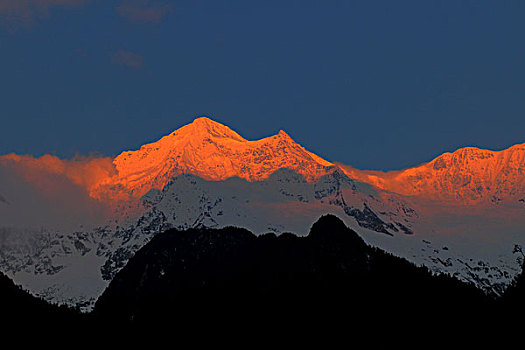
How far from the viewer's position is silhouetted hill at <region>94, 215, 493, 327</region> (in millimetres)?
151375

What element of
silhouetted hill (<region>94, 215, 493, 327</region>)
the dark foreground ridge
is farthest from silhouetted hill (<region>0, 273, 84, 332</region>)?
silhouetted hill (<region>94, 215, 493, 327</region>)

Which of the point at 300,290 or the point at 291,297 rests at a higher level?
the point at 300,290

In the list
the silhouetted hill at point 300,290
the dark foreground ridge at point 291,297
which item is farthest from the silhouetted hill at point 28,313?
the silhouetted hill at point 300,290

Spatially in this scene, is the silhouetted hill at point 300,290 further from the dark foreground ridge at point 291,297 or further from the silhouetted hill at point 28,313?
the silhouetted hill at point 28,313

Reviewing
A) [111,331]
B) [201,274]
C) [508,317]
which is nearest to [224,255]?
[201,274]

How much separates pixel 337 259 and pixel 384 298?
15.7 metres

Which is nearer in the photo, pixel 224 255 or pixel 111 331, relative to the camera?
pixel 111 331

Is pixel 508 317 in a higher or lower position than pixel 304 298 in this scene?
lower

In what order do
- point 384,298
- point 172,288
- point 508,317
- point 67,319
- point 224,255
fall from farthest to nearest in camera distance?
point 224,255, point 172,288, point 67,319, point 384,298, point 508,317

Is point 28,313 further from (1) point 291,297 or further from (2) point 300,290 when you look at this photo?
(2) point 300,290

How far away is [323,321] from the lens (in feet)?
487

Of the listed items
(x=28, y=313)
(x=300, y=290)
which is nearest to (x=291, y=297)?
(x=300, y=290)

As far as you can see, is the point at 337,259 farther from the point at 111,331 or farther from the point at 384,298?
the point at 111,331

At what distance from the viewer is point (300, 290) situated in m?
159
